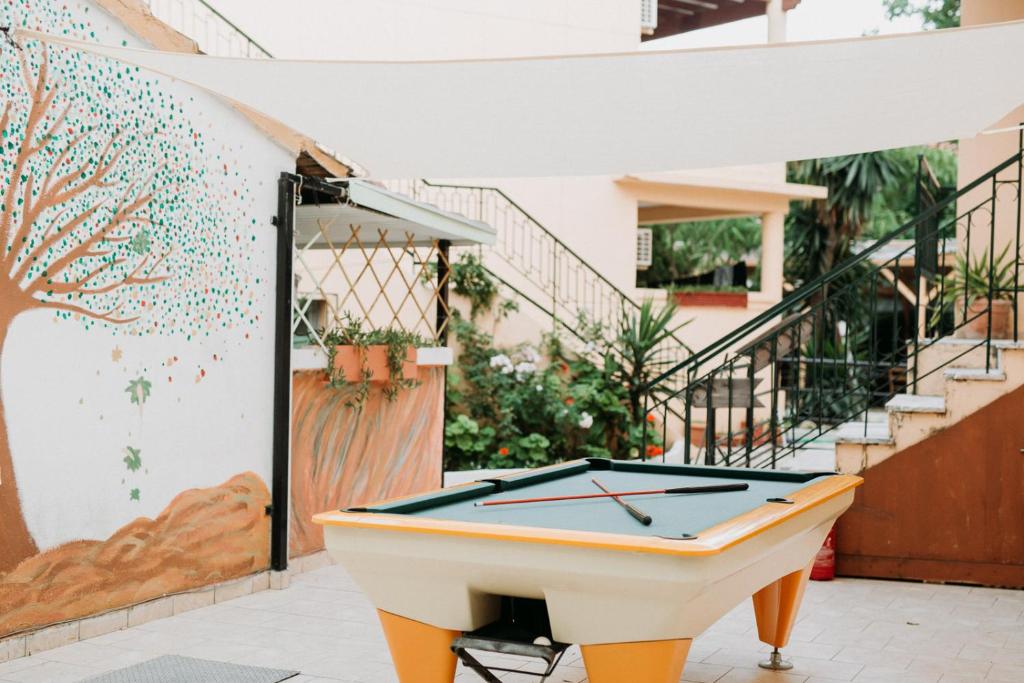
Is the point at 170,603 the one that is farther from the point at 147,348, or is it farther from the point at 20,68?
the point at 20,68

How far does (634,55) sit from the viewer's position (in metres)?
4.29

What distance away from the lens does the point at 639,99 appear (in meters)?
4.78

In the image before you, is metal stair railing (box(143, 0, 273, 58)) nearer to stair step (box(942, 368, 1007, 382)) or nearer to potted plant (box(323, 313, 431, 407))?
potted plant (box(323, 313, 431, 407))

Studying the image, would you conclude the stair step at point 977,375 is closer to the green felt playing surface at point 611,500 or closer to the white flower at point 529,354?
the green felt playing surface at point 611,500

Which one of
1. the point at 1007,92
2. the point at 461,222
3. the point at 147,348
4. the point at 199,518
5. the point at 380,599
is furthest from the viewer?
the point at 461,222

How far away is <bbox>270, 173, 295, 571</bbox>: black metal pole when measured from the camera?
20.4ft

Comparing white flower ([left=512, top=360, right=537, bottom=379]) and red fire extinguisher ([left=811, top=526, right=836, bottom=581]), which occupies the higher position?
white flower ([left=512, top=360, right=537, bottom=379])

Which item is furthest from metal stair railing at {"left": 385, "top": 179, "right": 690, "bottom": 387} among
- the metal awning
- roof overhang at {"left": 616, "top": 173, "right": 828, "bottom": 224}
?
the metal awning

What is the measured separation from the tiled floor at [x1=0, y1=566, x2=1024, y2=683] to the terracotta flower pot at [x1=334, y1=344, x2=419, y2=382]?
1.46 meters

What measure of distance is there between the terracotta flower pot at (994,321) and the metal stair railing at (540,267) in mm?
4228

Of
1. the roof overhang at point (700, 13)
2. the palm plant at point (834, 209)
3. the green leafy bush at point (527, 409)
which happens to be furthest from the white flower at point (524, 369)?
the palm plant at point (834, 209)

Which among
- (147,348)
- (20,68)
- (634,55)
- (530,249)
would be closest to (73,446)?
(147,348)

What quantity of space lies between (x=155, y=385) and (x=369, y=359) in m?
1.91

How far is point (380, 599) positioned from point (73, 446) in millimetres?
2107
